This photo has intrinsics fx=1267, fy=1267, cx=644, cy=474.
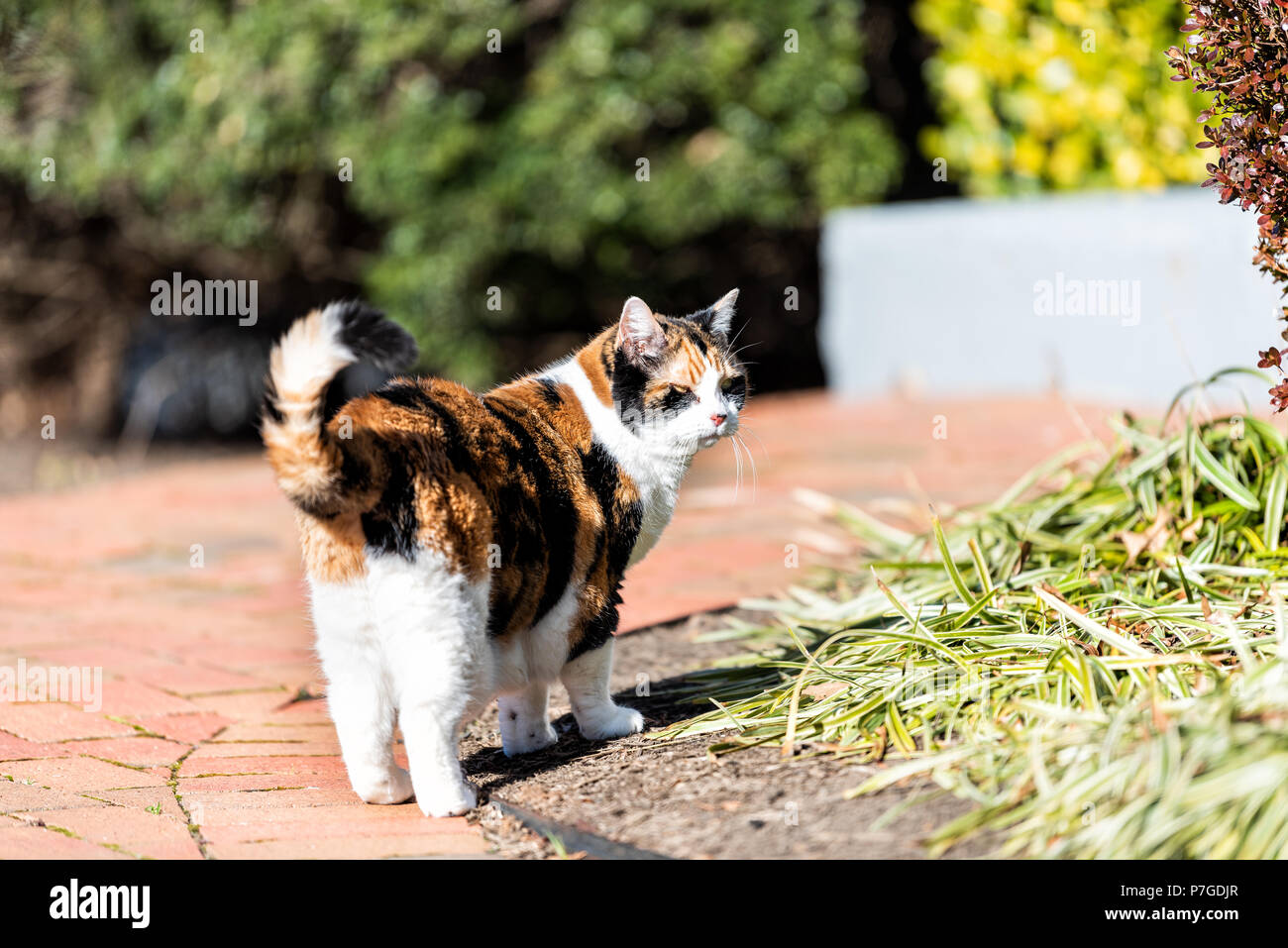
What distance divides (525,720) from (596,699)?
7.3 inches

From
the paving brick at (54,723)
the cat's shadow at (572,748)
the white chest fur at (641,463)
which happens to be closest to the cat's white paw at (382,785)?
the cat's shadow at (572,748)

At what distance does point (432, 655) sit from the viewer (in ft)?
8.36

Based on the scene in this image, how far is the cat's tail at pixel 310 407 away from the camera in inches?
95.7

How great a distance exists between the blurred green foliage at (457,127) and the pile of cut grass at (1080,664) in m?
4.10

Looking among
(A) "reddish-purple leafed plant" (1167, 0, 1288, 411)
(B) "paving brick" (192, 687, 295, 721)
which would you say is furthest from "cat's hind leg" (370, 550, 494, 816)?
(A) "reddish-purple leafed plant" (1167, 0, 1288, 411)

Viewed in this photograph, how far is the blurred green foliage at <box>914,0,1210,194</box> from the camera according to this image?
7.62 meters

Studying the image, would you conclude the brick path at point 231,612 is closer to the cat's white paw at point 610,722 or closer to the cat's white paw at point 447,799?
the cat's white paw at point 447,799

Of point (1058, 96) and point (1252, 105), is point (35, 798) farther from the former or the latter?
point (1058, 96)

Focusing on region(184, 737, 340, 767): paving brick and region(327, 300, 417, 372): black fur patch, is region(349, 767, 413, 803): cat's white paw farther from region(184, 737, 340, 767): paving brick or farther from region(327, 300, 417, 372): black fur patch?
region(327, 300, 417, 372): black fur patch

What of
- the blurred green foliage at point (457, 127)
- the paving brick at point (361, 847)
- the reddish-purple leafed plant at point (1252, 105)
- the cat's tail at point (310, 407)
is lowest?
the paving brick at point (361, 847)
